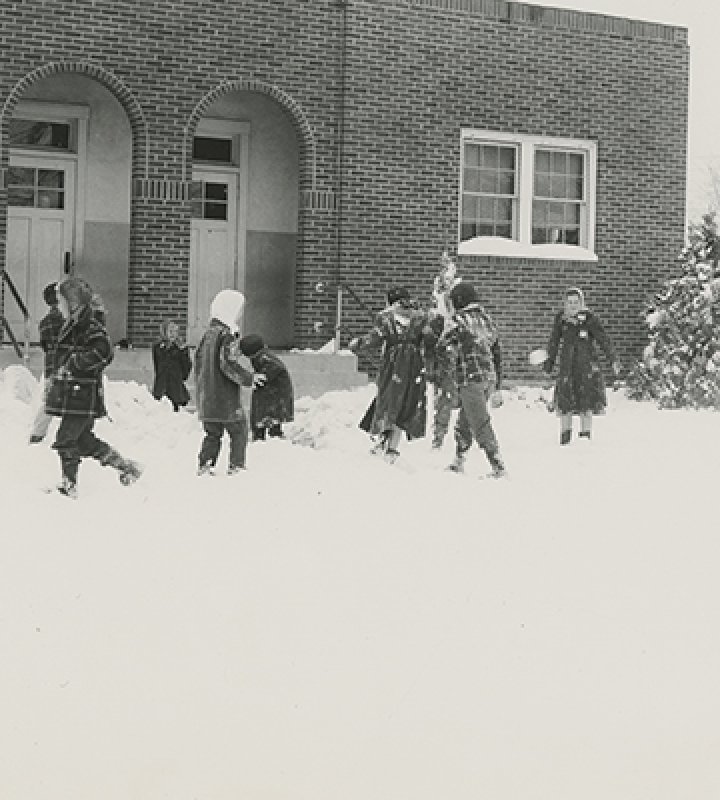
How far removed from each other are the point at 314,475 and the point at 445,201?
836 cm

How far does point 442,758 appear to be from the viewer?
4.88m

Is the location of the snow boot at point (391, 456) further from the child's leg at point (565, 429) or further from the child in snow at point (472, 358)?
the child's leg at point (565, 429)

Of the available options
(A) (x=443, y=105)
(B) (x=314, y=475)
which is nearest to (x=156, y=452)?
(B) (x=314, y=475)

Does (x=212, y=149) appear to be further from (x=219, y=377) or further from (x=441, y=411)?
(x=219, y=377)

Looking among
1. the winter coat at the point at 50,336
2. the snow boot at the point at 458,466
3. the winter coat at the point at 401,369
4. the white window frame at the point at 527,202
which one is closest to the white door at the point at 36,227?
the white window frame at the point at 527,202

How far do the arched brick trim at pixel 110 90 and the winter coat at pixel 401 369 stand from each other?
19.3 feet

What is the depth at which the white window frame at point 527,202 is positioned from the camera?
60.0 feet

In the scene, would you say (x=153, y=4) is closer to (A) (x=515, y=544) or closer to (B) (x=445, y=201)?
(B) (x=445, y=201)

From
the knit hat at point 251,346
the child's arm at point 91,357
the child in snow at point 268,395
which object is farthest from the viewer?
the child in snow at point 268,395

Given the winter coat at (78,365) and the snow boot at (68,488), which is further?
the snow boot at (68,488)

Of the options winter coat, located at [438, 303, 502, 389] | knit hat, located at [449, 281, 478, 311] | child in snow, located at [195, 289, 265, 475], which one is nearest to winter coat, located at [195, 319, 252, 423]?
child in snow, located at [195, 289, 265, 475]

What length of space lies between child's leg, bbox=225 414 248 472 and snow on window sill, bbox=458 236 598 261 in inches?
332

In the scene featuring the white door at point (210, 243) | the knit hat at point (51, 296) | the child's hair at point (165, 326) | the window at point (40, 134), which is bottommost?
the child's hair at point (165, 326)

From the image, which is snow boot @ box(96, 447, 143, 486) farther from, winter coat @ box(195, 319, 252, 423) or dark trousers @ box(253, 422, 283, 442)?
dark trousers @ box(253, 422, 283, 442)
